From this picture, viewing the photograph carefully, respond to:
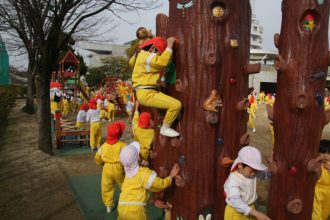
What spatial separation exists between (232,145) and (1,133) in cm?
1114

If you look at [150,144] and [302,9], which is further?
[150,144]

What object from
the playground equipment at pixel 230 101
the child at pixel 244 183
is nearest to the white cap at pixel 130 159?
the playground equipment at pixel 230 101

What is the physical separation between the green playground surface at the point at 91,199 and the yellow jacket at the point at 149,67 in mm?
2657

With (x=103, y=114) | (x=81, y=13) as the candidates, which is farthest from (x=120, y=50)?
(x=81, y=13)

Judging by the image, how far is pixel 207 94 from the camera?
3451 mm

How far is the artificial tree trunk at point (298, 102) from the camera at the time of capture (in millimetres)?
2959

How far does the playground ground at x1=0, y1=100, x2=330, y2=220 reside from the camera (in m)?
5.56

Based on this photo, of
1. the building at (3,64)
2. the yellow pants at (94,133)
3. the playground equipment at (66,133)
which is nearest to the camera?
the yellow pants at (94,133)

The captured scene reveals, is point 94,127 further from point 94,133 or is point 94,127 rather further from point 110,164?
point 110,164

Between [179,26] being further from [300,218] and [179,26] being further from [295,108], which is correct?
[300,218]

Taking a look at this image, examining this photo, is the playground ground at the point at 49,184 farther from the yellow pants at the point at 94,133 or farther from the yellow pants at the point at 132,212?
the yellow pants at the point at 132,212

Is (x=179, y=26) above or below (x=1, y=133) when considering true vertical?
above

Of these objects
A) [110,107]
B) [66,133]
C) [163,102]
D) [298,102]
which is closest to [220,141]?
[163,102]

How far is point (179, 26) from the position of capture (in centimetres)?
354
